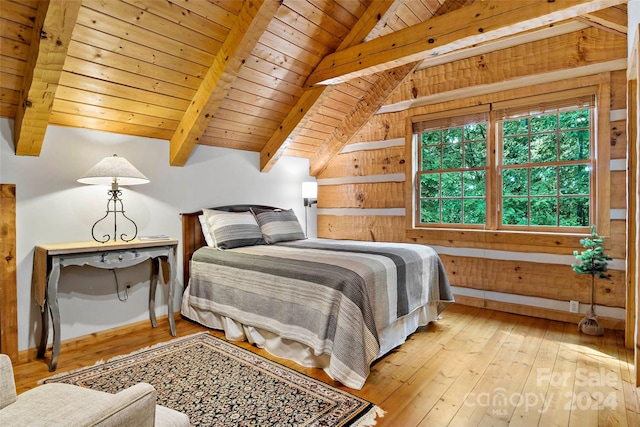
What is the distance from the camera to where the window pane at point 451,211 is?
4156 mm

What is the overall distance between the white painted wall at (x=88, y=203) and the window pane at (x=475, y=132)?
2.82 meters

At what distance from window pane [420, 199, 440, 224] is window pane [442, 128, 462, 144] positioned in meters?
0.73

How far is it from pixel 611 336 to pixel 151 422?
3628 millimetres

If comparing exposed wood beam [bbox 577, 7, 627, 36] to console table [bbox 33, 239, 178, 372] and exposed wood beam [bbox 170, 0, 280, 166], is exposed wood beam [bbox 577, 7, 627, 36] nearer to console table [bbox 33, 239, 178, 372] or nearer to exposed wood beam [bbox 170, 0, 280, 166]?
exposed wood beam [bbox 170, 0, 280, 166]

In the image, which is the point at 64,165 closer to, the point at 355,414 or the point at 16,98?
the point at 16,98

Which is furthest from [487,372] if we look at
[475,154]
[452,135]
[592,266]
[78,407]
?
[452,135]

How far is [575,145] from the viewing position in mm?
3432

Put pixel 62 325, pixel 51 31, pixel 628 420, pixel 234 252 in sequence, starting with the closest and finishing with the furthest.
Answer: pixel 628 420, pixel 51 31, pixel 62 325, pixel 234 252

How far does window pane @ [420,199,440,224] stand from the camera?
4327mm

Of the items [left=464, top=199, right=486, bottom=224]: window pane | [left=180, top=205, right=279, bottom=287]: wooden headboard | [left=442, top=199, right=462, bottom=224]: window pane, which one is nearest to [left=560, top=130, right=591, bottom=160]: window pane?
[left=464, top=199, right=486, bottom=224]: window pane

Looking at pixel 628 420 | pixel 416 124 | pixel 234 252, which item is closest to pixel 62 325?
pixel 234 252

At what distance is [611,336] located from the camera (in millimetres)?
3004

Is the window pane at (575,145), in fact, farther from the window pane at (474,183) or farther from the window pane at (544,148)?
the window pane at (474,183)

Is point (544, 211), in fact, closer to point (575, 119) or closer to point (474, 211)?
point (474, 211)
